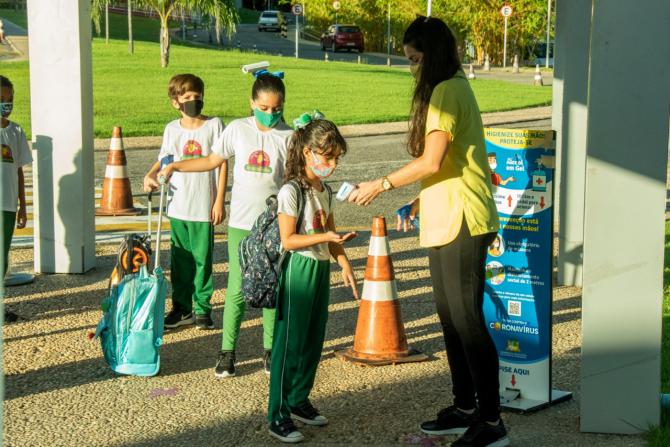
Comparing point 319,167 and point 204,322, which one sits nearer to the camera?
point 319,167

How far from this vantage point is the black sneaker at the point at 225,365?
650 centimetres

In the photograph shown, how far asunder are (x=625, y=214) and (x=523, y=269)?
80 cm

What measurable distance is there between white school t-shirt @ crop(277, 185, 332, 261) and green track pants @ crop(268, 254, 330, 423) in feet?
0.15

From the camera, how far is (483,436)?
5191mm

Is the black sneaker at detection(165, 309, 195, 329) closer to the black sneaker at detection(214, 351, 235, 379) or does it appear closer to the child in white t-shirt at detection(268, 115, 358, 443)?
the black sneaker at detection(214, 351, 235, 379)

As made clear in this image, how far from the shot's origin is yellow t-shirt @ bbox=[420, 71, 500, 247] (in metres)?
5.09

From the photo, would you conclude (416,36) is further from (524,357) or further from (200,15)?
(200,15)

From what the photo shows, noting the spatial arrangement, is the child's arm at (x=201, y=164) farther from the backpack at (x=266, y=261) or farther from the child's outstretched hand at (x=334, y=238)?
the child's outstretched hand at (x=334, y=238)

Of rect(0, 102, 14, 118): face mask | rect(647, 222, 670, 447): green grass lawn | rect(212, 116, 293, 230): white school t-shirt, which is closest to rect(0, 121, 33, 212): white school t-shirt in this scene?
rect(0, 102, 14, 118): face mask

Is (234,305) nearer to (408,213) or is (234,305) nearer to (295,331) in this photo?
(295,331)

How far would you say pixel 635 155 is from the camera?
5.26 metres

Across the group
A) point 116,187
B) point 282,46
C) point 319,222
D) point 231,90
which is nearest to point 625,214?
point 319,222

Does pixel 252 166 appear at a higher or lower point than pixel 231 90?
lower

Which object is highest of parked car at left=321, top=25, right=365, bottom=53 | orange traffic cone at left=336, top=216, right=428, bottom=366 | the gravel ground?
parked car at left=321, top=25, right=365, bottom=53
